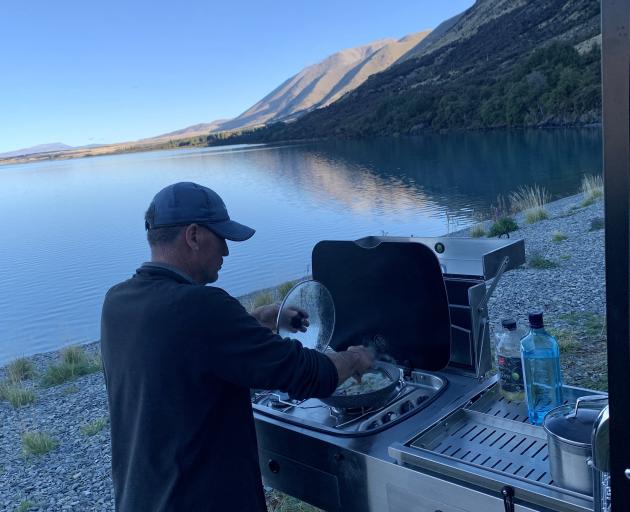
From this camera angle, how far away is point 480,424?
6.98 feet

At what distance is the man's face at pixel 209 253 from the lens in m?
2.04

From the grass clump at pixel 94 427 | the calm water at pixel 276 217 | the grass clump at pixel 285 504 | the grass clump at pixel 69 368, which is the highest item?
the grass clump at pixel 285 504

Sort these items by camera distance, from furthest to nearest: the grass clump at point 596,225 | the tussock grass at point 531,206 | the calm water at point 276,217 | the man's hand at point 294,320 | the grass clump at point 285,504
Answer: the calm water at point 276,217 → the tussock grass at point 531,206 → the grass clump at point 596,225 → the grass clump at point 285,504 → the man's hand at point 294,320

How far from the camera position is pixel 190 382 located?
5.98 ft

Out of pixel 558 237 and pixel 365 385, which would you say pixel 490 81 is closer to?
pixel 558 237

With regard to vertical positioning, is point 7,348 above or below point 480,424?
below

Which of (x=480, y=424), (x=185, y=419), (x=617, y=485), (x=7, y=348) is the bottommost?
(x=7, y=348)

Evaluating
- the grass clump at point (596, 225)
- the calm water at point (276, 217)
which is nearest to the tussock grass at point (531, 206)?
the calm water at point (276, 217)

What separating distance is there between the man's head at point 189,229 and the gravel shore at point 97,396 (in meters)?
2.98

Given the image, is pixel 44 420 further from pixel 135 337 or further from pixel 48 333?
pixel 48 333

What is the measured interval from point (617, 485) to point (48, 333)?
13.8 metres

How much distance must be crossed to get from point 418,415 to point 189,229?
99cm

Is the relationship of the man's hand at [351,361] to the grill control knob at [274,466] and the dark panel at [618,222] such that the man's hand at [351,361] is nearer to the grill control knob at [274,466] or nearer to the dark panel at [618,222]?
the grill control knob at [274,466]

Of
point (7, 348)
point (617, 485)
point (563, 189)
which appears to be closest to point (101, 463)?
point (617, 485)
